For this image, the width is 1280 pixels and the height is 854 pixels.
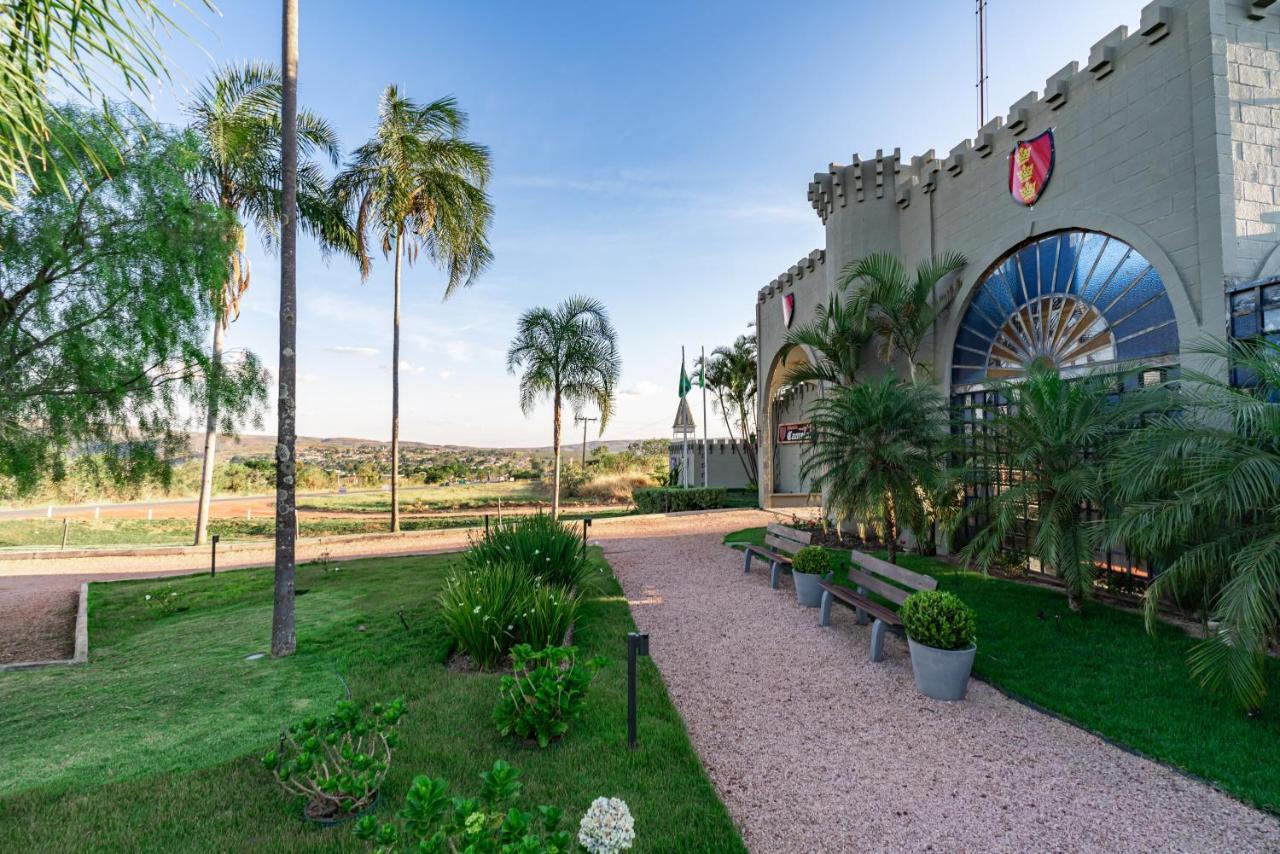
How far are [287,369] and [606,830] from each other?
5441 mm

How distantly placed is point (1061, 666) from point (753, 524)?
33.3 feet

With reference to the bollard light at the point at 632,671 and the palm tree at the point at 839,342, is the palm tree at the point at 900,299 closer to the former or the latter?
the palm tree at the point at 839,342

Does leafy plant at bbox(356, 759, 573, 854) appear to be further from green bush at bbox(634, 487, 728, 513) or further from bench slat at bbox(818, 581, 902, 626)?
green bush at bbox(634, 487, 728, 513)

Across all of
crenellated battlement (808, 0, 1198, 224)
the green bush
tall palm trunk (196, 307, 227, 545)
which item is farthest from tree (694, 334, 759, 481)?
tall palm trunk (196, 307, 227, 545)

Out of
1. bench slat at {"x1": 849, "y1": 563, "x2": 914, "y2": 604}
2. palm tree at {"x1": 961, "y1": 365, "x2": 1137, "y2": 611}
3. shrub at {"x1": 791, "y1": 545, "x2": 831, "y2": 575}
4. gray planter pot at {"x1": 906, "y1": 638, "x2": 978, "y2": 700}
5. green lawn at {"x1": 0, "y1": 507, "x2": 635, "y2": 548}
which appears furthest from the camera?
green lawn at {"x1": 0, "y1": 507, "x2": 635, "y2": 548}

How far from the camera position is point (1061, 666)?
209 inches

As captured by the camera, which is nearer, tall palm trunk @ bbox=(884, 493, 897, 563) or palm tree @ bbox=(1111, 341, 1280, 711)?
palm tree @ bbox=(1111, 341, 1280, 711)

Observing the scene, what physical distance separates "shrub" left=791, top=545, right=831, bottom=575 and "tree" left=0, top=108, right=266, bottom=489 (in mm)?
7971

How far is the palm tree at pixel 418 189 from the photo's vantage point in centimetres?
1333

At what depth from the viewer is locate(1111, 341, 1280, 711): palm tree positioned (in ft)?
12.5

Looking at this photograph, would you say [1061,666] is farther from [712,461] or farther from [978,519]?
[712,461]

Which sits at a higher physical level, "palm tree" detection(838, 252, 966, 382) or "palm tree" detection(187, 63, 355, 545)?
"palm tree" detection(187, 63, 355, 545)

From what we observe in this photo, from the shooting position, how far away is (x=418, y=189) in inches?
553

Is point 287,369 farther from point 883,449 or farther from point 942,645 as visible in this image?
point 883,449
